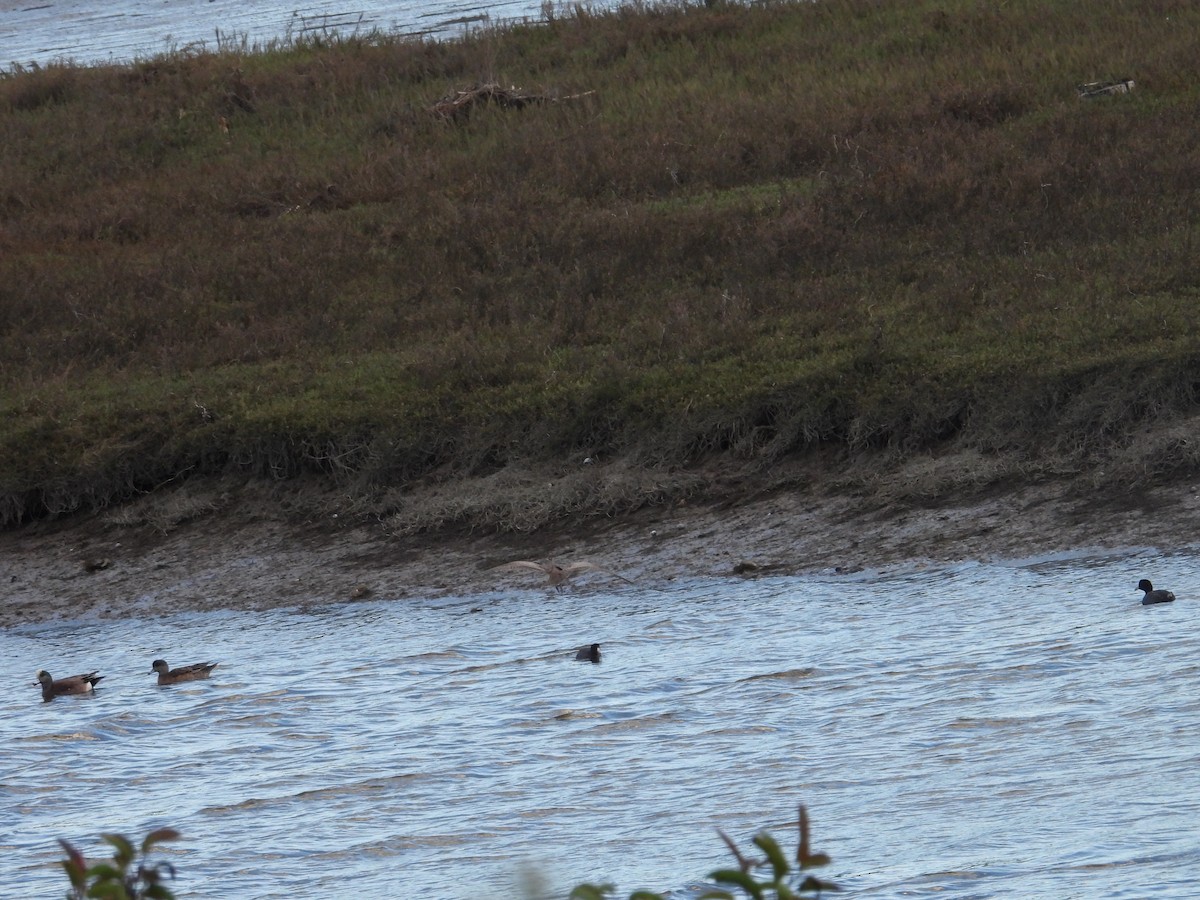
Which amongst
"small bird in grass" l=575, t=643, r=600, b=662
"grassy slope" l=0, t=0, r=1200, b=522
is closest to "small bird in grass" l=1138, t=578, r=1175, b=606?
"grassy slope" l=0, t=0, r=1200, b=522

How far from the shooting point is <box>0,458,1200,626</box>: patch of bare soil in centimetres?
953

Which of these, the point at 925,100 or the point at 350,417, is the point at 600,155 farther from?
the point at 350,417

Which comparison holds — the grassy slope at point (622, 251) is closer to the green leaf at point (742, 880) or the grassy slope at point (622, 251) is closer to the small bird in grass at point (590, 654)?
the small bird in grass at point (590, 654)

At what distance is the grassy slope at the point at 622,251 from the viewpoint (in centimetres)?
1118

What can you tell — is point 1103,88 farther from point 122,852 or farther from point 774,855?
point 122,852

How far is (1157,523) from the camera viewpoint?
9.20 m

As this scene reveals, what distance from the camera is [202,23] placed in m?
32.3

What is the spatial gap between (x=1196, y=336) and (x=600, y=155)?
8.08 metres

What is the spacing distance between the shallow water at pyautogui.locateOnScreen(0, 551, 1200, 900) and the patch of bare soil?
325mm

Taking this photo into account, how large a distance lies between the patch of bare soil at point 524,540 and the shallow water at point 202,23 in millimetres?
15027

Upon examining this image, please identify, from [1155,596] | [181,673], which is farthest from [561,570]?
[1155,596]

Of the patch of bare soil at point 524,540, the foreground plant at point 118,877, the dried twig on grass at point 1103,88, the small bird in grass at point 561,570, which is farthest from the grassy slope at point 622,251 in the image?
the foreground plant at point 118,877

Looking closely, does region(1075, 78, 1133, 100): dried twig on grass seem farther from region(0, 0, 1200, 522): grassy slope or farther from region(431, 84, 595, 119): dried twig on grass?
region(431, 84, 595, 119): dried twig on grass

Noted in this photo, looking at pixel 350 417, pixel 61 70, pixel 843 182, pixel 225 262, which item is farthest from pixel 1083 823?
pixel 61 70
